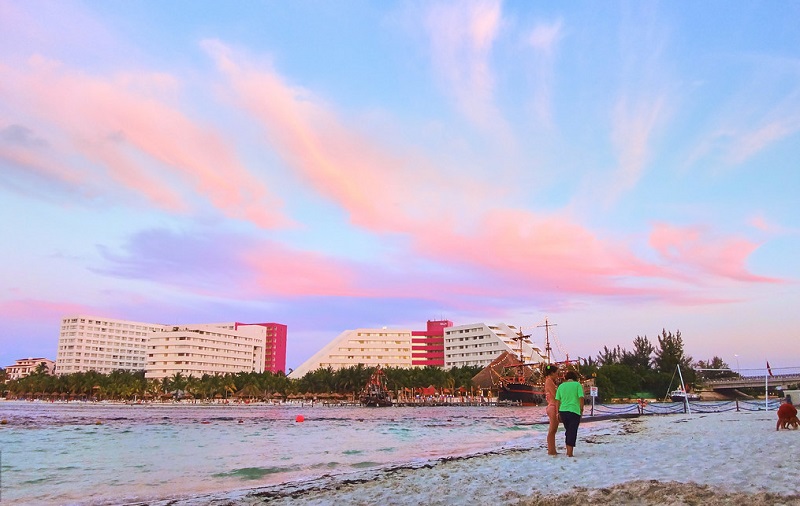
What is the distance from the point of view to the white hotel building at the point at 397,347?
17950cm

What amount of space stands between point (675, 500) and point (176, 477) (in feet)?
52.5

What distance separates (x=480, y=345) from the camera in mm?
179000

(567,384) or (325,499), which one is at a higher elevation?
(567,384)

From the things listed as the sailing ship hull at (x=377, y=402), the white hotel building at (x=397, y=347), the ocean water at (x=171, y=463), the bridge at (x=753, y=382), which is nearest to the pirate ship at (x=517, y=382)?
the sailing ship hull at (x=377, y=402)

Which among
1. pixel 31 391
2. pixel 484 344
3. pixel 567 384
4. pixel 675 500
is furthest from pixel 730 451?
pixel 31 391

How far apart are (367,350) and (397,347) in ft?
34.2

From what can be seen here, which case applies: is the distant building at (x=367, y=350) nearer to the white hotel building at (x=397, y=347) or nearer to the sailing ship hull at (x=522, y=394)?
the white hotel building at (x=397, y=347)

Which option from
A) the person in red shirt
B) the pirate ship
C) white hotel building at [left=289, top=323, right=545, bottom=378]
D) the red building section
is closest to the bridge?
the pirate ship

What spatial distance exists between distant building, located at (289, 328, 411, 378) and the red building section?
353 centimetres

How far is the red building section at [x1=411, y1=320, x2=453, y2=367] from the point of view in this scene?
639 ft

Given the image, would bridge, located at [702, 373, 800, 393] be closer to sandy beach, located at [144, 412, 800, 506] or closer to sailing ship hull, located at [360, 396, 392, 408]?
sailing ship hull, located at [360, 396, 392, 408]

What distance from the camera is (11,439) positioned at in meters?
35.8

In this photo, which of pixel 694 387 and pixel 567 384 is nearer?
pixel 567 384

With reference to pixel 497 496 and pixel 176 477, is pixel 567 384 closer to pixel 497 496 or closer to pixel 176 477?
pixel 497 496
